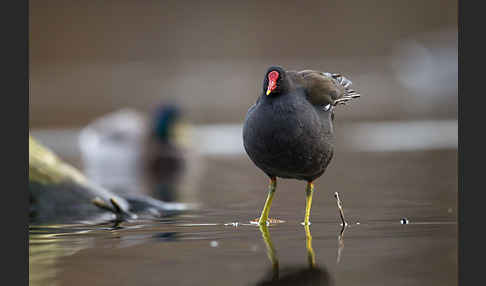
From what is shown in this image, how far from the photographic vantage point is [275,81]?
588 centimetres

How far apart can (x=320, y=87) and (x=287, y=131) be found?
0.67m

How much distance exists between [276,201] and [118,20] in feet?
65.5

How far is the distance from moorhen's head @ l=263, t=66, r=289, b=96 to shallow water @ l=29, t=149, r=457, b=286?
957 millimetres

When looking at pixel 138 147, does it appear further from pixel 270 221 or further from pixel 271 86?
pixel 271 86

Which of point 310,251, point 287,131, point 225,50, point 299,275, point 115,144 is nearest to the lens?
point 299,275

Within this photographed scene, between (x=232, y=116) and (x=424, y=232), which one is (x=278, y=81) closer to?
(x=424, y=232)

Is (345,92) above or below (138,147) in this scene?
above

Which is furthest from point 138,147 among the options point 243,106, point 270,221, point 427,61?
point 427,61

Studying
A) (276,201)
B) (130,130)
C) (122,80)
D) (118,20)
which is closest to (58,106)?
(122,80)

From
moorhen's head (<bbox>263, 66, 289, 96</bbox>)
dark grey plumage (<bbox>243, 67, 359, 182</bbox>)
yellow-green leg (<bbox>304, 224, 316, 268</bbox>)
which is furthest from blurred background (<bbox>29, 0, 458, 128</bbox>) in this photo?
yellow-green leg (<bbox>304, 224, 316, 268</bbox>)

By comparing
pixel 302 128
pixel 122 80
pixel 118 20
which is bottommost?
pixel 302 128

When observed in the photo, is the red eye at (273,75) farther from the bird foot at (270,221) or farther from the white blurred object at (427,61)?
the white blurred object at (427,61)

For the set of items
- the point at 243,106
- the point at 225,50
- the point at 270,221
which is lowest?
the point at 270,221

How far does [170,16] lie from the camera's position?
27281 mm
